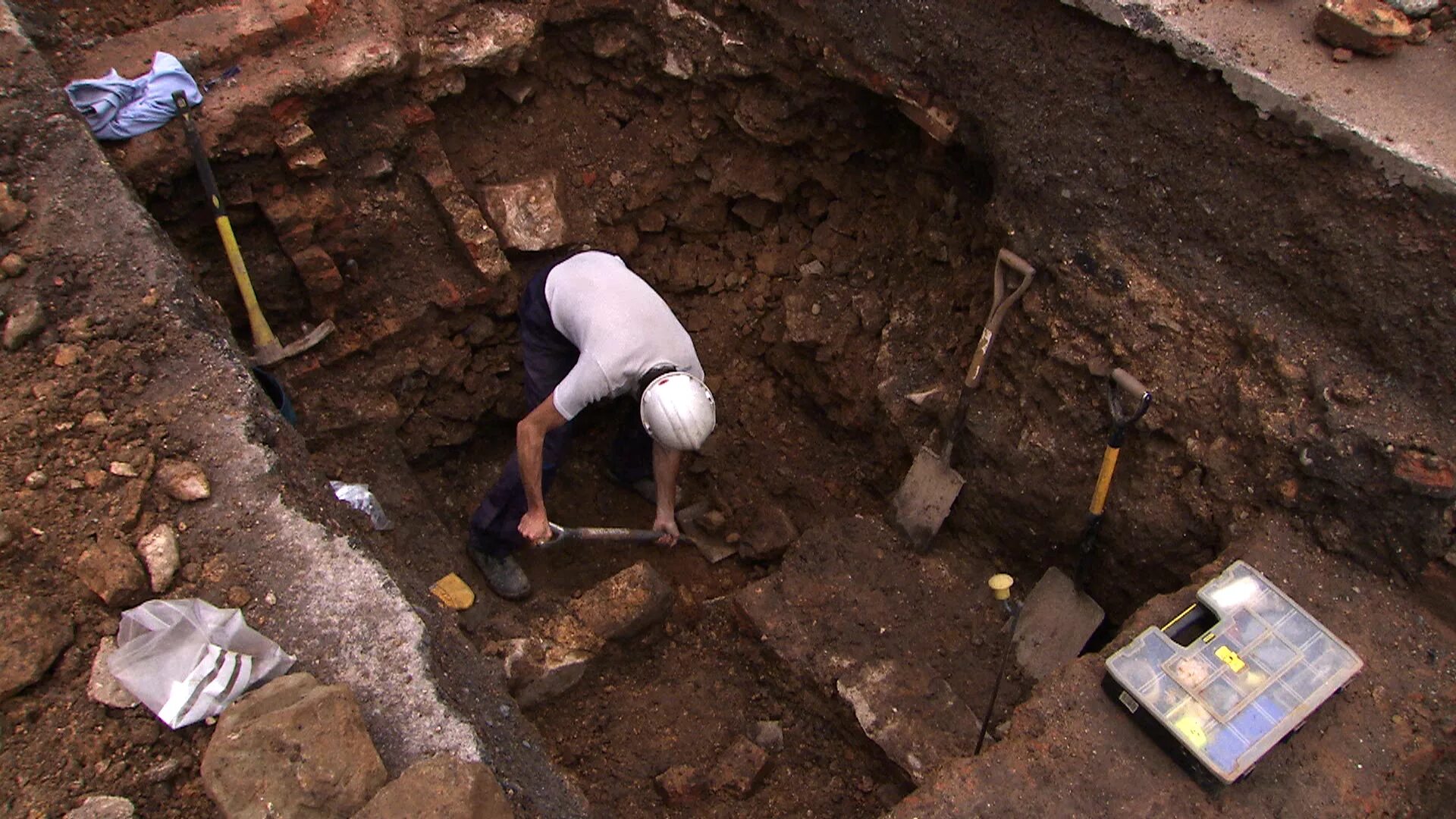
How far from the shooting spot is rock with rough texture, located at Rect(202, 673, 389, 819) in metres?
1.94

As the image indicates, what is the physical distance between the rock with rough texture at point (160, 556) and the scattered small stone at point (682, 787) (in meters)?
1.62

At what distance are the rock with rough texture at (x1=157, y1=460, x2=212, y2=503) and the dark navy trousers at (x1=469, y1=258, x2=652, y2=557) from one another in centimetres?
117

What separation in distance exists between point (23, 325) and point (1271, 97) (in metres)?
3.51

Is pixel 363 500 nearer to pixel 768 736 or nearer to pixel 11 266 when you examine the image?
pixel 11 266

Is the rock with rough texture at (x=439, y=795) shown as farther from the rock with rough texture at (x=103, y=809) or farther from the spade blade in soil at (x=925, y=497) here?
the spade blade in soil at (x=925, y=497)

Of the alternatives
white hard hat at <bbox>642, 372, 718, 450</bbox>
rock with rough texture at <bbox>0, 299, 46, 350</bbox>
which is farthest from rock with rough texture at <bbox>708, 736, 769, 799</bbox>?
rock with rough texture at <bbox>0, 299, 46, 350</bbox>

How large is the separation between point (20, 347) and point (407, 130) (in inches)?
64.8

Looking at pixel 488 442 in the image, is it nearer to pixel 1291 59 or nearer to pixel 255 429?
pixel 255 429

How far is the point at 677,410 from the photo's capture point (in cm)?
311

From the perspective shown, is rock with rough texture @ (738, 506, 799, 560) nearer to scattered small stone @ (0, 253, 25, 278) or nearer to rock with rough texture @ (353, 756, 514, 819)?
rock with rough texture @ (353, 756, 514, 819)

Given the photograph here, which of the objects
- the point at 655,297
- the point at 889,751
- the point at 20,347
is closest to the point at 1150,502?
the point at 889,751

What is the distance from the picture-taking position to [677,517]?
412cm

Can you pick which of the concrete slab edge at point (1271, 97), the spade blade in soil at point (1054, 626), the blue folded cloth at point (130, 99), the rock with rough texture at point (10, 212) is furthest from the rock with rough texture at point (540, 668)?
the concrete slab edge at point (1271, 97)

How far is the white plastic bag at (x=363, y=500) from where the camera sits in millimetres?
3359
